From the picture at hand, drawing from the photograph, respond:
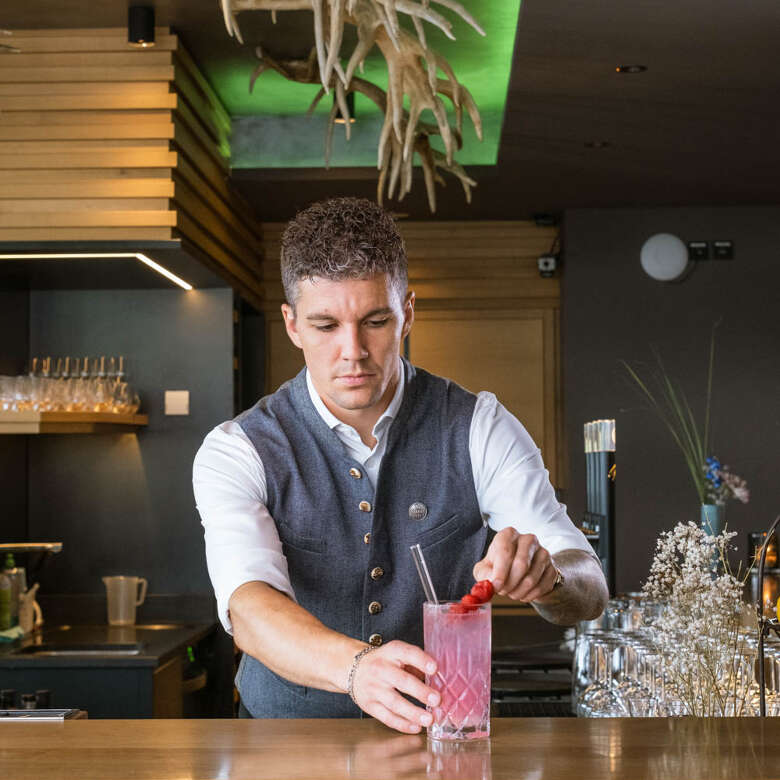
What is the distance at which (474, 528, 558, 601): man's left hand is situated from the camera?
1.43m

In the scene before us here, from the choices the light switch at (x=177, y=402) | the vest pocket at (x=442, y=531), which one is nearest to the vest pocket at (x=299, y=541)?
the vest pocket at (x=442, y=531)

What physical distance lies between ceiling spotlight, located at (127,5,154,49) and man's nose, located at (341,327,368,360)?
2.71 metres

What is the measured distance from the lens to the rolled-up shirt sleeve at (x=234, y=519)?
170 centimetres

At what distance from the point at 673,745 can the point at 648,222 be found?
5776mm

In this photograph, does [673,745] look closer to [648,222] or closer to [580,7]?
[580,7]

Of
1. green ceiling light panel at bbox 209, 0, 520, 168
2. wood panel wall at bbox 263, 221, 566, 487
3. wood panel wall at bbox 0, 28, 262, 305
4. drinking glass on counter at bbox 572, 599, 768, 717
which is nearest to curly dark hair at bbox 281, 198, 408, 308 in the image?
drinking glass on counter at bbox 572, 599, 768, 717

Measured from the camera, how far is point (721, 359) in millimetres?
6820

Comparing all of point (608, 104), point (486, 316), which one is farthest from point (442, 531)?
point (486, 316)

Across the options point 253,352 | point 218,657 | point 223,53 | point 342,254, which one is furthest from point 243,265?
point 342,254

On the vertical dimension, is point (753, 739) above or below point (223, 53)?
below

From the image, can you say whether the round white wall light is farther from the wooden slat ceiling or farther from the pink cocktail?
the pink cocktail

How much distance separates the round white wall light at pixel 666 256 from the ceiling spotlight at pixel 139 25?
11.5 ft

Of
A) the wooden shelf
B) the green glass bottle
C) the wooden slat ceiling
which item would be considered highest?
the wooden slat ceiling

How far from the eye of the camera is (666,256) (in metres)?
6.76
